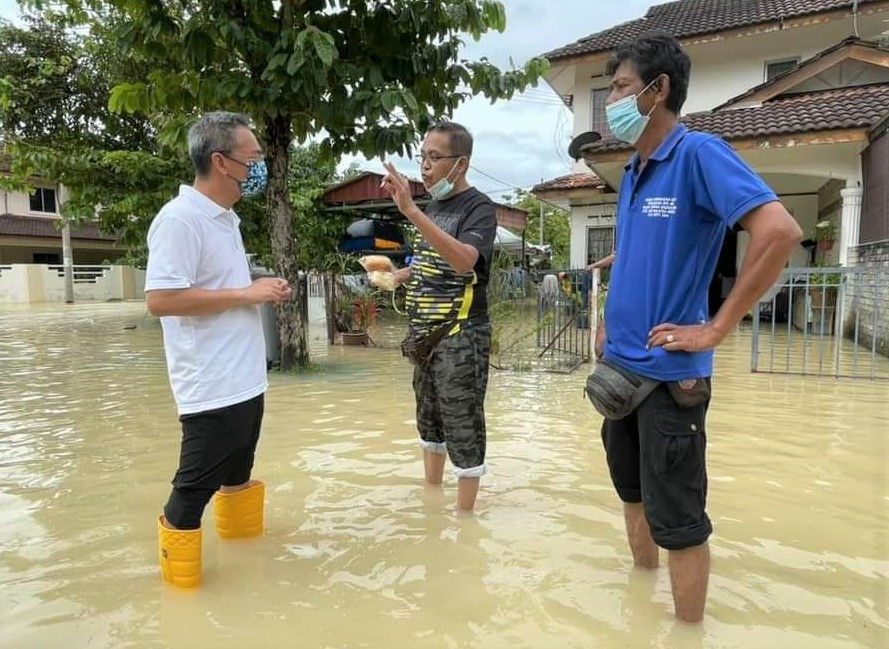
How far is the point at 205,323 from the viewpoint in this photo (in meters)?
2.25

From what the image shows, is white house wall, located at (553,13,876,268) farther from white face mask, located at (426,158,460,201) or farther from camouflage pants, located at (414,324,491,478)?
camouflage pants, located at (414,324,491,478)

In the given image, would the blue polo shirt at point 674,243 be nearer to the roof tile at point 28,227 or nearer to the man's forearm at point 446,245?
the man's forearm at point 446,245

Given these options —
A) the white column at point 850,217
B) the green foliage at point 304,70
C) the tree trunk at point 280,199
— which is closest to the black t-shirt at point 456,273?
the green foliage at point 304,70

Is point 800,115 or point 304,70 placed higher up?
point 800,115

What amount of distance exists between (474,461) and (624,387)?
1.12 m

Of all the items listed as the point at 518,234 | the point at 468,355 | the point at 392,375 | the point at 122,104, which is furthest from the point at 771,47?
the point at 468,355

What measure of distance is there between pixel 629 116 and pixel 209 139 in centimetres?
148

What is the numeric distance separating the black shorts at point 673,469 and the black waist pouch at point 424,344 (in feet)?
3.54

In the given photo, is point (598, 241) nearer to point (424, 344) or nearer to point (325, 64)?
point (325, 64)

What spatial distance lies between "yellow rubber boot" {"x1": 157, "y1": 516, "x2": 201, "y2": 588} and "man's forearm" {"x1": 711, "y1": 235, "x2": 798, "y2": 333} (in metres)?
1.95

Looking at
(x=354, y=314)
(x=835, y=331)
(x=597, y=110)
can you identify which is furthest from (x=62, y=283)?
(x=835, y=331)

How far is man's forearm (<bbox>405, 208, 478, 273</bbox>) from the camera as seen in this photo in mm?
2412

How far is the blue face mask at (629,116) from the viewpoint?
1.91 m

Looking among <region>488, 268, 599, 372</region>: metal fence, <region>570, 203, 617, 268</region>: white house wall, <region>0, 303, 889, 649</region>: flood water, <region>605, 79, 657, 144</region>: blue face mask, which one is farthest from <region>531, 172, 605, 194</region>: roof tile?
<region>605, 79, 657, 144</region>: blue face mask
